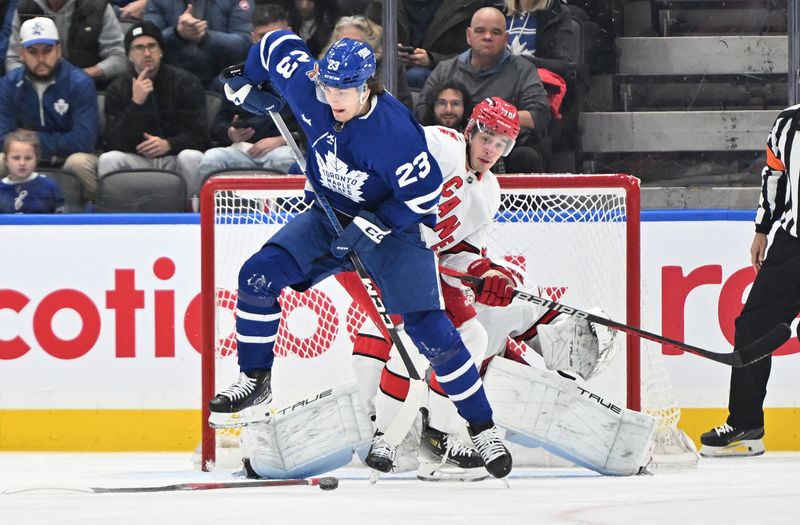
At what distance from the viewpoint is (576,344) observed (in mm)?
3824

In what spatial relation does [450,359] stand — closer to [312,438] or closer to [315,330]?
[312,438]

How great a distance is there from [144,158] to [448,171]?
1.45m

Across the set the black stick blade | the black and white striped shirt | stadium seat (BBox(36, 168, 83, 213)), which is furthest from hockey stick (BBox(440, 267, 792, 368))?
stadium seat (BBox(36, 168, 83, 213))

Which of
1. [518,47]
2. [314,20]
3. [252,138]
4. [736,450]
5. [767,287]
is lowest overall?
[736,450]

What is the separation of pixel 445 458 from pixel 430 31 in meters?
1.62

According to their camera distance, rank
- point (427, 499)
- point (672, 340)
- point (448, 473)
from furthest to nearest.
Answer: point (672, 340) < point (448, 473) < point (427, 499)

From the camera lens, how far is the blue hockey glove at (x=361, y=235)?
3.24m

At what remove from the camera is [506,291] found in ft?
11.6

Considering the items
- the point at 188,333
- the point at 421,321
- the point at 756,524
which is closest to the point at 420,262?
the point at 421,321

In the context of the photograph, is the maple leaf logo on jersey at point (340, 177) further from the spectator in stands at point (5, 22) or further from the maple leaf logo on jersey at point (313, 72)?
the spectator in stands at point (5, 22)

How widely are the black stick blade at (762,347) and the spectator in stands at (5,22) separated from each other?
109 inches

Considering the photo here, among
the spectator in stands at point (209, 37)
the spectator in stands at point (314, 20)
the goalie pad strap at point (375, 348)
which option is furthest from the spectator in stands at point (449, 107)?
the goalie pad strap at point (375, 348)

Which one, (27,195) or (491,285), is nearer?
(491,285)

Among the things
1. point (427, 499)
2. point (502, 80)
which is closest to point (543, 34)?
point (502, 80)
